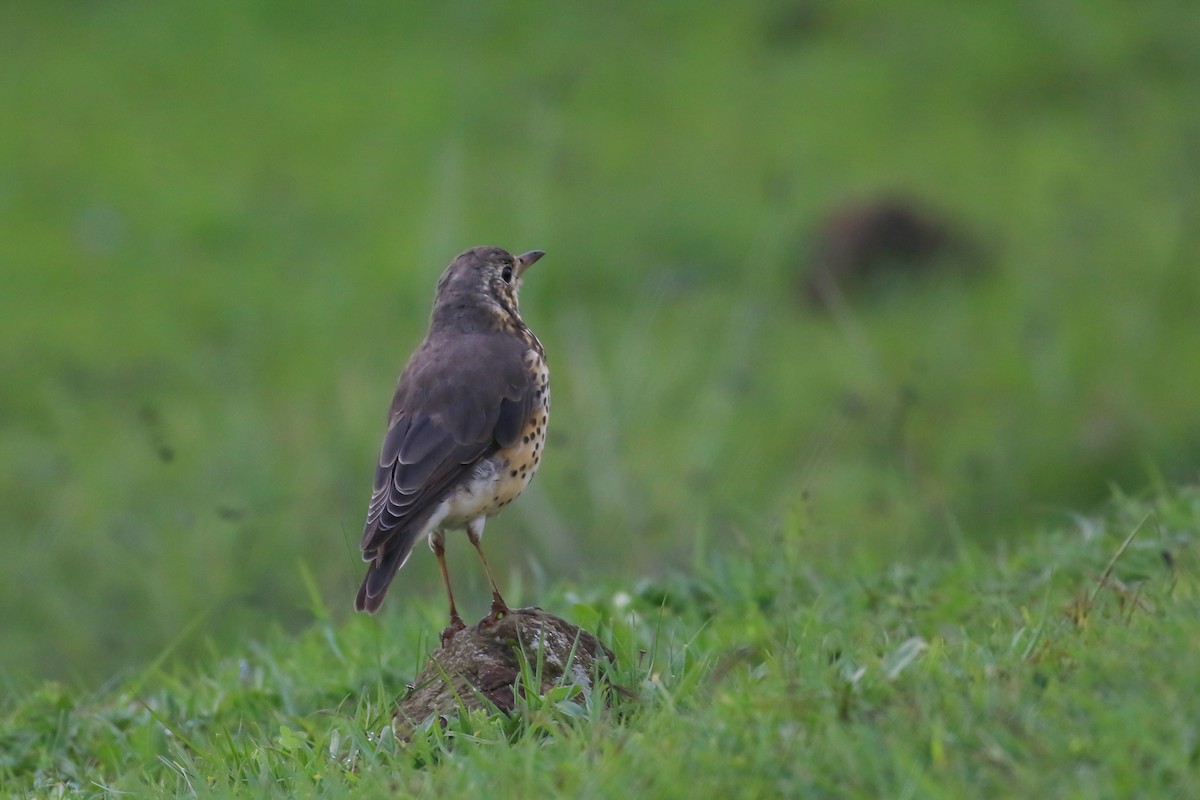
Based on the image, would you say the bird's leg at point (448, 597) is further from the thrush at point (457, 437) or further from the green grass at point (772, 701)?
the green grass at point (772, 701)

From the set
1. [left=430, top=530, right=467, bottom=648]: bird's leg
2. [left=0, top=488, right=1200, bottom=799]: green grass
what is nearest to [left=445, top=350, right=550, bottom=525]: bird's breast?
[left=430, top=530, right=467, bottom=648]: bird's leg

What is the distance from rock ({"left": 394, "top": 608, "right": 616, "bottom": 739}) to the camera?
5.23 m

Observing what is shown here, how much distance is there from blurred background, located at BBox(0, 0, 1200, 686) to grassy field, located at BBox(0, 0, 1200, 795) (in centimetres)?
5

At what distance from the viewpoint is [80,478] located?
38.7 feet

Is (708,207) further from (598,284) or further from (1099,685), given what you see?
(1099,685)

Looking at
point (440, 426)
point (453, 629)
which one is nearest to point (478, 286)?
point (440, 426)

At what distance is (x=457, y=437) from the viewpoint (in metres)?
6.04

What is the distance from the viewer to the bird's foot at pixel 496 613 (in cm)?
550

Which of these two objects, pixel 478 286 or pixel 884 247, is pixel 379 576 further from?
pixel 884 247

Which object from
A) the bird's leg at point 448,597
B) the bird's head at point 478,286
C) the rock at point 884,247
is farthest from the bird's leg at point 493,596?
the rock at point 884,247

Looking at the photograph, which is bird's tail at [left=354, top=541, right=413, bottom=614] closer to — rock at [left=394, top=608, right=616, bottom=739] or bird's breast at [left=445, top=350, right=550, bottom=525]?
bird's breast at [left=445, top=350, right=550, bottom=525]

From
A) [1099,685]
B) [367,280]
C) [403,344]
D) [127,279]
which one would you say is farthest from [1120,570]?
[127,279]

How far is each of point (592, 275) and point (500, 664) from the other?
1020 centimetres

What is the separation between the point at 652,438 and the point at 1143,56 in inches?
398
